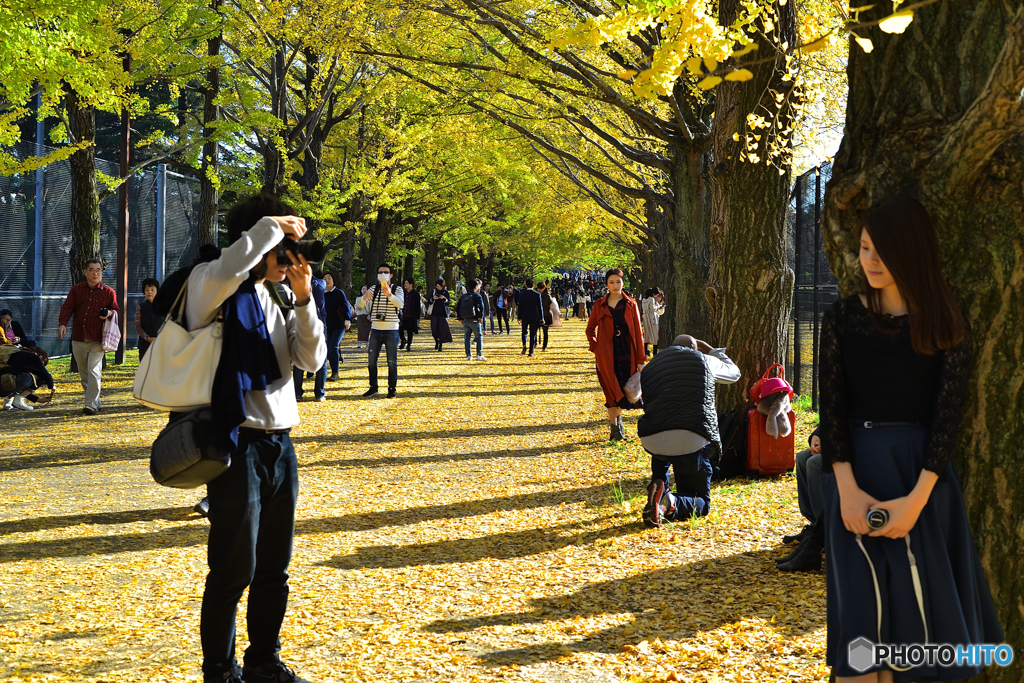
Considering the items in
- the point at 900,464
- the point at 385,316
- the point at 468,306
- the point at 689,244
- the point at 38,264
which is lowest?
the point at 900,464

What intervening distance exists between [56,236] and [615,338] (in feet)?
54.8

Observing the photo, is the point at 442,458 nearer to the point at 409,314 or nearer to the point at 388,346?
the point at 388,346

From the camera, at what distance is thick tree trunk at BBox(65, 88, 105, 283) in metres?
18.4

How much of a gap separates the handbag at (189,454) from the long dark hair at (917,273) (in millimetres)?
2299

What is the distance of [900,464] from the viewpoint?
9.37 ft

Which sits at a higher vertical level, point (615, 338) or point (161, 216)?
point (161, 216)

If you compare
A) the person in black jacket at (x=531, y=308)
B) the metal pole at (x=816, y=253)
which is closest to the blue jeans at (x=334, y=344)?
the metal pole at (x=816, y=253)

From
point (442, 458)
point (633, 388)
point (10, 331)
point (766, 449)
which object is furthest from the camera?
point (10, 331)

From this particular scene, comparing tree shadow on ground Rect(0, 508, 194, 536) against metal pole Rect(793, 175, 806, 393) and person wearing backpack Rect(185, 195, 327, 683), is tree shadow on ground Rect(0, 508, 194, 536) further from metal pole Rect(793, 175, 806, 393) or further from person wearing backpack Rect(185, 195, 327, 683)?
metal pole Rect(793, 175, 806, 393)

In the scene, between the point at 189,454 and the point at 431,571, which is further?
the point at 431,571

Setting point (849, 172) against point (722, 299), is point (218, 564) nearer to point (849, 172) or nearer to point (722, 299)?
point (849, 172)

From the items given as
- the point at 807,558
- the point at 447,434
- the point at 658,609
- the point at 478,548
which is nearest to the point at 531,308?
the point at 447,434

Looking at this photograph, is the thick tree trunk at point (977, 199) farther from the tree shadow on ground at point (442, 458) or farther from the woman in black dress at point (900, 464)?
the tree shadow on ground at point (442, 458)

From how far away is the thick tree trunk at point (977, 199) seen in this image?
3068mm
